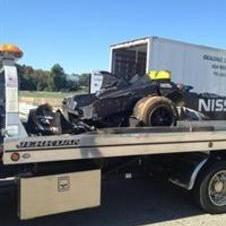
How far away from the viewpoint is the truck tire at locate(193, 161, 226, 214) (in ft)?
23.8

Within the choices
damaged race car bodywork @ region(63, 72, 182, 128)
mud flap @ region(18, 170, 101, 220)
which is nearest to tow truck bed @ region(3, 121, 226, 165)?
mud flap @ region(18, 170, 101, 220)

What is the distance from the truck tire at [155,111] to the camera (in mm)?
7266

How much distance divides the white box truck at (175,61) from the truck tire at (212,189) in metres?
6.47

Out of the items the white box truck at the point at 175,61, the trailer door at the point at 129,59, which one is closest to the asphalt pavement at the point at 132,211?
the white box truck at the point at 175,61

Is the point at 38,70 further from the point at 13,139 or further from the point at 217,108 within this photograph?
the point at 217,108

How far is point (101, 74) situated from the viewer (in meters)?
8.52

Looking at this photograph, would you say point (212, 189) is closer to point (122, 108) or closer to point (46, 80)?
point (122, 108)

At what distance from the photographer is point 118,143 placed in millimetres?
6293

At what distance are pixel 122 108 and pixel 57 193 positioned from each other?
77.1 inches

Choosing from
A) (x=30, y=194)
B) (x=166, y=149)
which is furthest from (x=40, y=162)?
(x=166, y=149)

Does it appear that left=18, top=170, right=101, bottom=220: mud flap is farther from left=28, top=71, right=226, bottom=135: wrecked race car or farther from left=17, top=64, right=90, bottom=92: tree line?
left=17, top=64, right=90, bottom=92: tree line

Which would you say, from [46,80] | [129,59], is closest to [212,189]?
[46,80]

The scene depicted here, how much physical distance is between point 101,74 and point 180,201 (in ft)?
7.49

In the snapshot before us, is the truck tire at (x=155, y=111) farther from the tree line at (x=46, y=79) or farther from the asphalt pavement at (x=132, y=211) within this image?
the tree line at (x=46, y=79)
